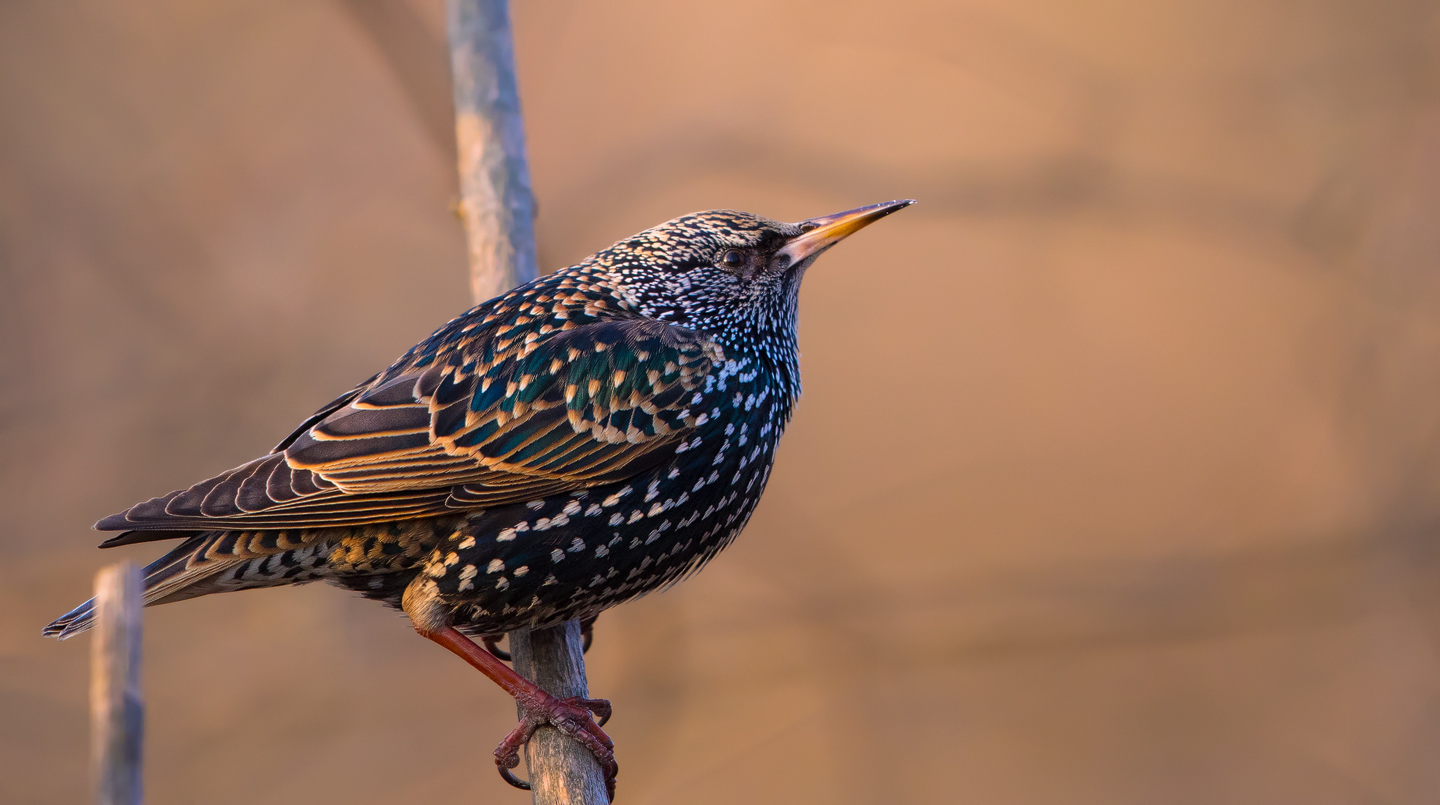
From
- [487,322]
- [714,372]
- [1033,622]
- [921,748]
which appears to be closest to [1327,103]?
[1033,622]

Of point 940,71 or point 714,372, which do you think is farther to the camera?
point 940,71

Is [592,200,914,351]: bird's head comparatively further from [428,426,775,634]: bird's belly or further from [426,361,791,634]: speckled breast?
[428,426,775,634]: bird's belly

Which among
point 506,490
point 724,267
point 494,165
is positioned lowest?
point 506,490

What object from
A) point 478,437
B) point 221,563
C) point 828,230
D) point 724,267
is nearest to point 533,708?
point 478,437

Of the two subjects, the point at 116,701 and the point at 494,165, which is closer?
the point at 116,701

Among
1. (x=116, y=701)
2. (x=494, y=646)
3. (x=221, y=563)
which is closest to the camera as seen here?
(x=116, y=701)

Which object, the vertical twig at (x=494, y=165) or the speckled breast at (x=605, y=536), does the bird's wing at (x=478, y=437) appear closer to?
the speckled breast at (x=605, y=536)

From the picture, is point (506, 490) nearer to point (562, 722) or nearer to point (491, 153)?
point (562, 722)

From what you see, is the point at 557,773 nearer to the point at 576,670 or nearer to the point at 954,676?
the point at 576,670
